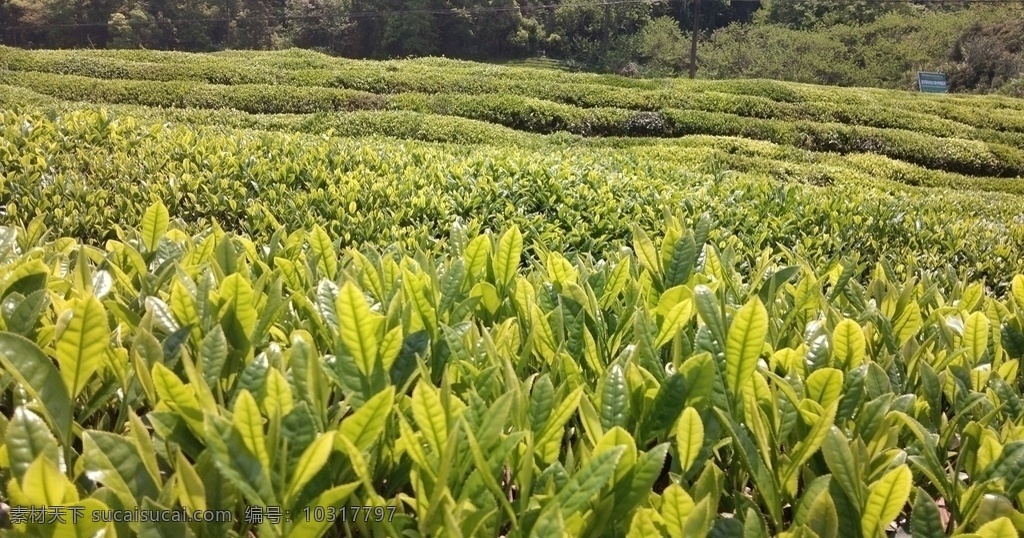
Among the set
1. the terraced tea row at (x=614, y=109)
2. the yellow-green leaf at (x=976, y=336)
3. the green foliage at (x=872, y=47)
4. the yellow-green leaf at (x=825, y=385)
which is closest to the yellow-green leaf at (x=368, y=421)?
the yellow-green leaf at (x=825, y=385)

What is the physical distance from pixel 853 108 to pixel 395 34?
3296cm

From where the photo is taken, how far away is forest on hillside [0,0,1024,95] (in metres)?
33.7

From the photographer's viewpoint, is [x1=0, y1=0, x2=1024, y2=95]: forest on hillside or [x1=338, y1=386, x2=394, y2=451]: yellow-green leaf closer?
[x1=338, y1=386, x2=394, y2=451]: yellow-green leaf

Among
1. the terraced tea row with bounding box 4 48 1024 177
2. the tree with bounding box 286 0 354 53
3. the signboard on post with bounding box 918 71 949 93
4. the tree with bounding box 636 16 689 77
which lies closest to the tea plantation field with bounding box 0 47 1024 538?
the terraced tea row with bounding box 4 48 1024 177

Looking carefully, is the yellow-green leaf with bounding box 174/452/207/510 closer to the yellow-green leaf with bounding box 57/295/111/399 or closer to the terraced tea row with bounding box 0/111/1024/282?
the yellow-green leaf with bounding box 57/295/111/399

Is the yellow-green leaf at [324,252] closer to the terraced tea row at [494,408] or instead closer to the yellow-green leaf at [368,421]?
the terraced tea row at [494,408]

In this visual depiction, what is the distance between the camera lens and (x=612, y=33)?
48.0 metres

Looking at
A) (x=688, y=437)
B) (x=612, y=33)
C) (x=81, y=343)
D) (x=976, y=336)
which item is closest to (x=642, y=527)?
(x=688, y=437)

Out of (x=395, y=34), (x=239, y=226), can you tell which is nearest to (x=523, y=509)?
(x=239, y=226)

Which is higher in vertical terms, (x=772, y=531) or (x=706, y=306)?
(x=706, y=306)

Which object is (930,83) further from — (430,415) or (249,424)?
(249,424)

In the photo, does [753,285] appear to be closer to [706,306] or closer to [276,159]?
[706,306]

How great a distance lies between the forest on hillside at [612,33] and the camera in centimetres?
3366

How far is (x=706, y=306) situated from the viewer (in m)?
1.20
